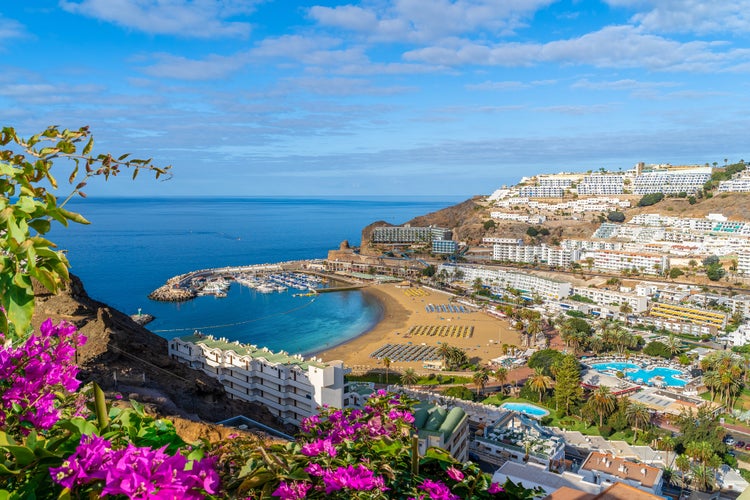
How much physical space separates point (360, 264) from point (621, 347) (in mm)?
33562

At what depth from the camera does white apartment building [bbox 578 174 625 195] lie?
77188 millimetres

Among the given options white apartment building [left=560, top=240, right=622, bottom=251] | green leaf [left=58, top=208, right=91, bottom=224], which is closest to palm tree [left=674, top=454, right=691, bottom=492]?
green leaf [left=58, top=208, right=91, bottom=224]

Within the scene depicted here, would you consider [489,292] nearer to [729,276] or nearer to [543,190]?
[729,276]

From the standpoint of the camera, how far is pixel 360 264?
58.8 m

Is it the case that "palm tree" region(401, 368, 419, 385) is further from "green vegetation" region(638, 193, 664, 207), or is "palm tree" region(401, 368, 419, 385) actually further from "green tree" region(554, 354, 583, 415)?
"green vegetation" region(638, 193, 664, 207)

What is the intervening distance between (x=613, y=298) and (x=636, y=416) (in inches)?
872

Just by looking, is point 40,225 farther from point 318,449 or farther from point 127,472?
point 318,449

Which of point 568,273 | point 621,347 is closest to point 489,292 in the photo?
point 568,273

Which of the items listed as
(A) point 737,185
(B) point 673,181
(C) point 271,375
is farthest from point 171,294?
(A) point 737,185

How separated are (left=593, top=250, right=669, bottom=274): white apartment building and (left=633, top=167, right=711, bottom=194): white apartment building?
27.1 meters

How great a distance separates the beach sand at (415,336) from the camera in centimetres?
Result: 2872

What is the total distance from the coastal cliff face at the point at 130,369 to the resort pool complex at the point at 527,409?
12.1 meters

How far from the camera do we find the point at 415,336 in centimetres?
3344

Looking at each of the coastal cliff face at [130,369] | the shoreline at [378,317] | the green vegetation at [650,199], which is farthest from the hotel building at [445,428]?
the green vegetation at [650,199]
